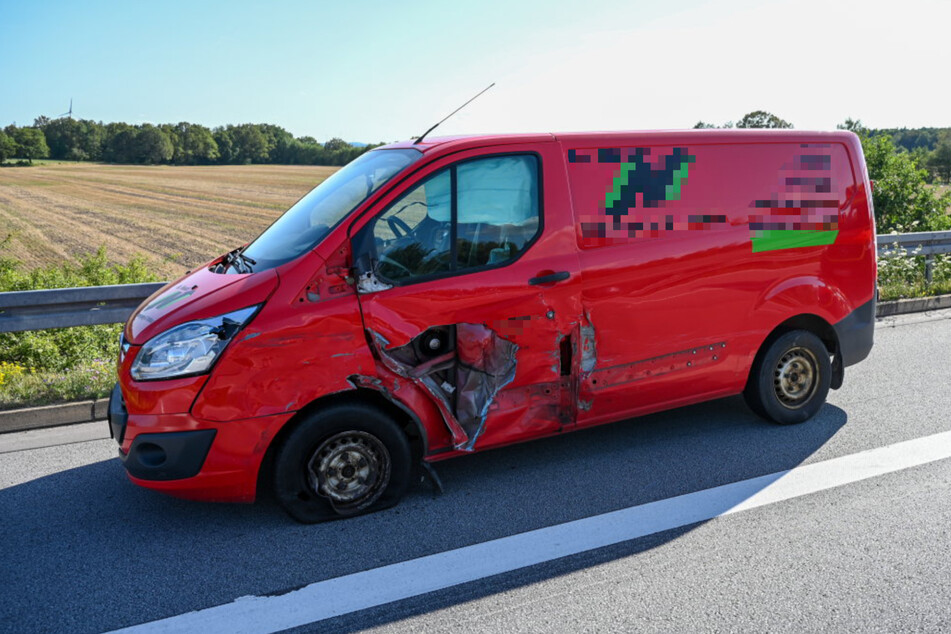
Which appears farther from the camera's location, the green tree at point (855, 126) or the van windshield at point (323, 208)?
the green tree at point (855, 126)

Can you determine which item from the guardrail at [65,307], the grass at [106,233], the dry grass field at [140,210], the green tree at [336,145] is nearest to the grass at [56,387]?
the grass at [106,233]

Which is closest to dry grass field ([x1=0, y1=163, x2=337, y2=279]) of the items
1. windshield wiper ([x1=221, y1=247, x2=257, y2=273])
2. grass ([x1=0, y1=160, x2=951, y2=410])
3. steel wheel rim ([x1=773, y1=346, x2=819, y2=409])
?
grass ([x1=0, y1=160, x2=951, y2=410])

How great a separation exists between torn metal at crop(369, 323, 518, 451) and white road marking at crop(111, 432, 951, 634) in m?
0.69

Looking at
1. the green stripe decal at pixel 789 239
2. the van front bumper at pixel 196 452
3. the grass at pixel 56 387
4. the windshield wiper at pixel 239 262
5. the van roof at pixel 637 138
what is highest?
the van roof at pixel 637 138

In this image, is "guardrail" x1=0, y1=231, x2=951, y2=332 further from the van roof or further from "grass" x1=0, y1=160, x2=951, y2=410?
the van roof

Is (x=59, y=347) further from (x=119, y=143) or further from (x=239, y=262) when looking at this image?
(x=119, y=143)

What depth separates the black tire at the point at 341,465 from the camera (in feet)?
12.2

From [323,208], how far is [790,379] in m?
3.27

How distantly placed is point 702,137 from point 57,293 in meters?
5.02

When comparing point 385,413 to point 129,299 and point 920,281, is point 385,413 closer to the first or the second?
point 129,299

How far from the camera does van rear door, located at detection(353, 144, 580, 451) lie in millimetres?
3838

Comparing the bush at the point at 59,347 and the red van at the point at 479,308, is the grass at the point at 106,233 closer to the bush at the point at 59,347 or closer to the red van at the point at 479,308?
the bush at the point at 59,347

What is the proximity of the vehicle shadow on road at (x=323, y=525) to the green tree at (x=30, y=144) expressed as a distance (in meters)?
58.6

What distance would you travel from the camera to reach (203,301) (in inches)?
147
